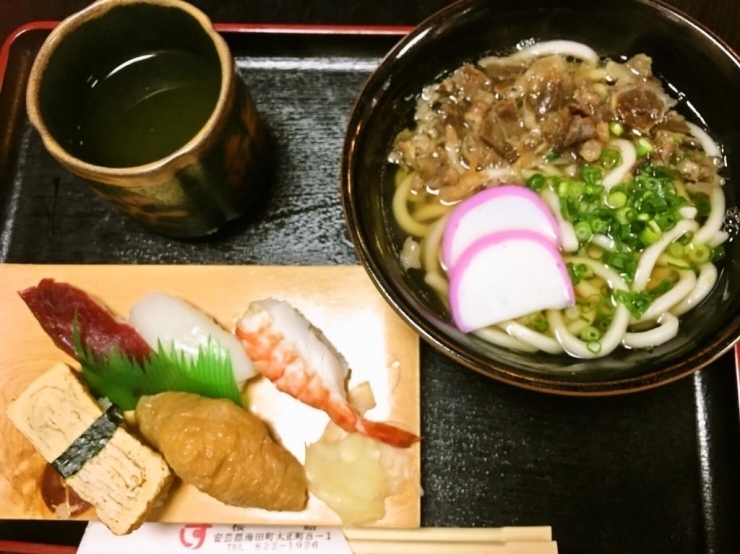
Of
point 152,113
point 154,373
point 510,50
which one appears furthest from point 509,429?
point 152,113

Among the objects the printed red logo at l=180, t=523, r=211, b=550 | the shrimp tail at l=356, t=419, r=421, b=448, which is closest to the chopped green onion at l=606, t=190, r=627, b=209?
the shrimp tail at l=356, t=419, r=421, b=448

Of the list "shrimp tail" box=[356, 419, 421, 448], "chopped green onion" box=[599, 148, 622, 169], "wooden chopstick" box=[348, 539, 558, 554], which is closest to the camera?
"wooden chopstick" box=[348, 539, 558, 554]

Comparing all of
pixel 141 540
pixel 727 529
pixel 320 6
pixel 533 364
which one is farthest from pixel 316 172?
pixel 727 529

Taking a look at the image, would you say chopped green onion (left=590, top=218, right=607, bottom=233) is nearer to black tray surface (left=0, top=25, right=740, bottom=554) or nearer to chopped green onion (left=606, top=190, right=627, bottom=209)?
chopped green onion (left=606, top=190, right=627, bottom=209)

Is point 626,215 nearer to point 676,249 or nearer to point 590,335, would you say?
point 676,249

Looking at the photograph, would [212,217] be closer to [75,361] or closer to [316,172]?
[316,172]

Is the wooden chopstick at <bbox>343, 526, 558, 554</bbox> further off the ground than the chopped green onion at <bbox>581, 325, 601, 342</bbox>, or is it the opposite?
the chopped green onion at <bbox>581, 325, 601, 342</bbox>
